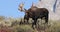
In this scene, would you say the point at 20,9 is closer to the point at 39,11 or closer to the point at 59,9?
the point at 39,11

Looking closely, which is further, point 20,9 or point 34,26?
point 20,9

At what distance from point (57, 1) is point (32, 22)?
139 feet

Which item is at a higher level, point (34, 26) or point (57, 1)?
point (34, 26)

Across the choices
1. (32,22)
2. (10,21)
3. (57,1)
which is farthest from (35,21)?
(57,1)

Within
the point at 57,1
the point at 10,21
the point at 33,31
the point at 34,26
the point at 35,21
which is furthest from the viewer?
the point at 57,1

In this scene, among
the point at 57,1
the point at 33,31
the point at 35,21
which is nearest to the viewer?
the point at 33,31

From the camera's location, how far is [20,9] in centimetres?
1855

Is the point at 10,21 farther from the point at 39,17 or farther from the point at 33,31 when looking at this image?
the point at 33,31

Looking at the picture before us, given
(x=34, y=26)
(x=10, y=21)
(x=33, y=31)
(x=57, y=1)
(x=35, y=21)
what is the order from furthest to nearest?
(x=57, y=1)
(x=10, y=21)
(x=35, y=21)
(x=34, y=26)
(x=33, y=31)

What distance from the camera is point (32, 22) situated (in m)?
18.6

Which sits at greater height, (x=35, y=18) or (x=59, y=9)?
(x=35, y=18)

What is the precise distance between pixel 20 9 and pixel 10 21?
232 centimetres

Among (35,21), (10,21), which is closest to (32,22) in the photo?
(35,21)

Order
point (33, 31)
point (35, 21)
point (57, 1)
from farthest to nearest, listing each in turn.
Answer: point (57, 1) < point (35, 21) < point (33, 31)
